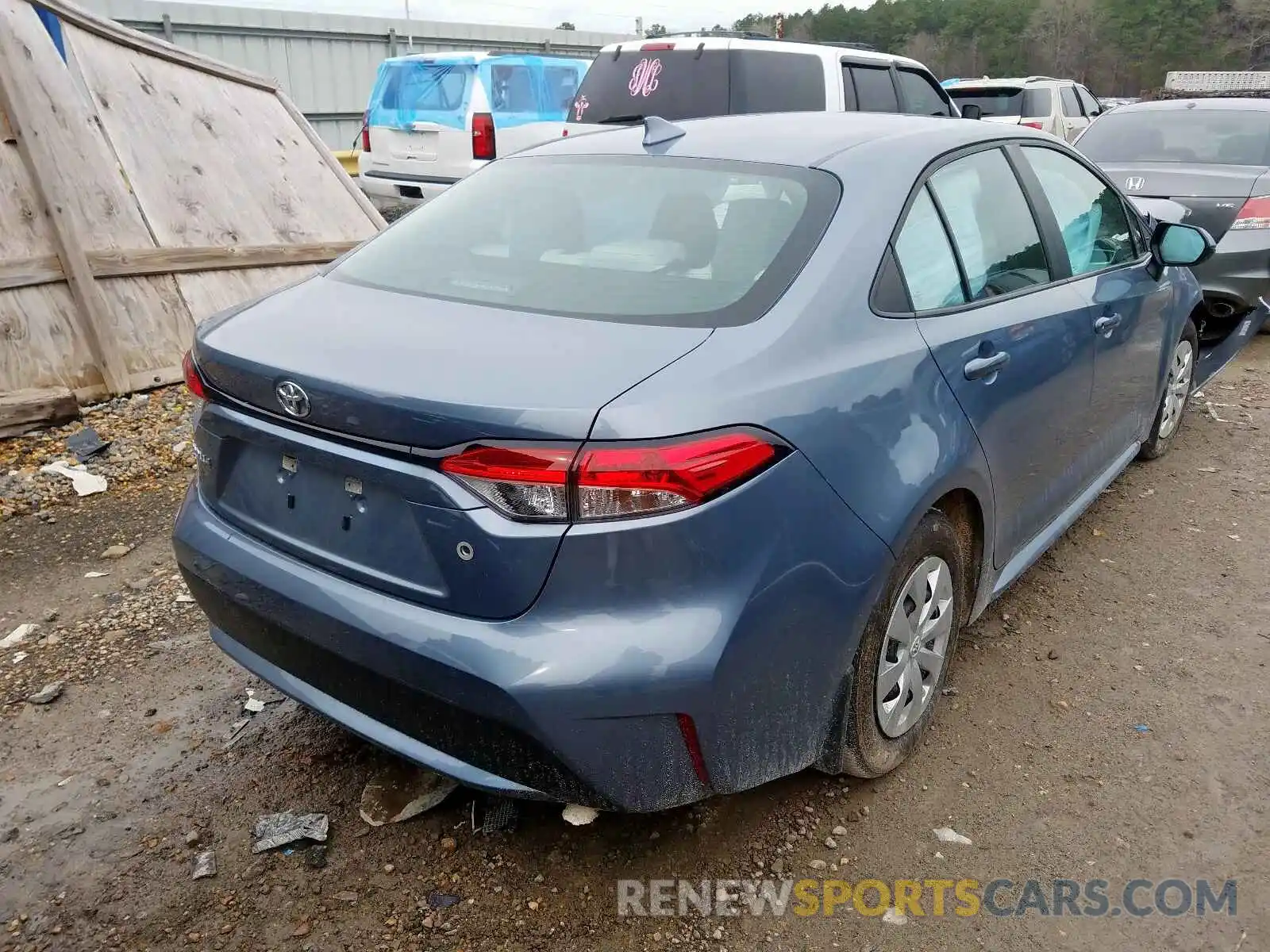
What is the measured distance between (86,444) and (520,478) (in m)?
4.02

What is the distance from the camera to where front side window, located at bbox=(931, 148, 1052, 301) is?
2.84 m

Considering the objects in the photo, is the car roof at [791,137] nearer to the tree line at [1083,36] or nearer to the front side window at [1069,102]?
the front side window at [1069,102]

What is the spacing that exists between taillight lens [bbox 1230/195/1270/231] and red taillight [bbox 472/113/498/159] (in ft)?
21.1

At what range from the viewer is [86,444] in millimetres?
5000

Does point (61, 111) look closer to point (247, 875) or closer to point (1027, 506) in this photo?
point (247, 875)

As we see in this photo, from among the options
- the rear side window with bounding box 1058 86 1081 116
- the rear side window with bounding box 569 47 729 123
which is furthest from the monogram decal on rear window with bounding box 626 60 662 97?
the rear side window with bounding box 1058 86 1081 116

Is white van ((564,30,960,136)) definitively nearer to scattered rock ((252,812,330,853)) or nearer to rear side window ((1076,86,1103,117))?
scattered rock ((252,812,330,853))

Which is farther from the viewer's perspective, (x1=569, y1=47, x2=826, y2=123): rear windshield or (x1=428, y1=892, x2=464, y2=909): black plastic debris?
(x1=569, y1=47, x2=826, y2=123): rear windshield

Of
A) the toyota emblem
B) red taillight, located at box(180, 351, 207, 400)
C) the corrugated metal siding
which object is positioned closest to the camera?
the toyota emblem

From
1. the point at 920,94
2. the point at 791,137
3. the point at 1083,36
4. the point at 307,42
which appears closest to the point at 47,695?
the point at 791,137

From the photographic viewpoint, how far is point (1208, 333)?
6.19m

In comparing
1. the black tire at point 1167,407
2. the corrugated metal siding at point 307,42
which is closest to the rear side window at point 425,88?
the corrugated metal siding at point 307,42

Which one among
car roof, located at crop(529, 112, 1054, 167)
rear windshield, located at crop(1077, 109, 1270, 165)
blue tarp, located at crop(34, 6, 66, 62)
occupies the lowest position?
rear windshield, located at crop(1077, 109, 1270, 165)

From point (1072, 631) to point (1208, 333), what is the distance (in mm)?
3586
